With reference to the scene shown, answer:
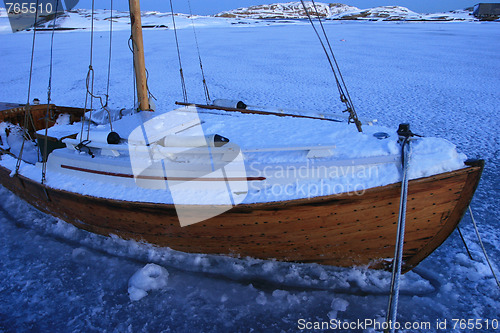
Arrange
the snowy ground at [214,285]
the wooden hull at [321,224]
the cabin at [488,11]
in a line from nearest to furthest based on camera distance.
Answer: the wooden hull at [321,224]
the snowy ground at [214,285]
the cabin at [488,11]

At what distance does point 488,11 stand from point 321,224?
2560 inches

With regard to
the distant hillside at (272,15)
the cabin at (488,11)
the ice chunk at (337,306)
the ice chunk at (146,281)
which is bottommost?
the ice chunk at (146,281)

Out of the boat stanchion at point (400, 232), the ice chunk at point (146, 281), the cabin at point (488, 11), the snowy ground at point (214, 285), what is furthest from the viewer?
the cabin at point (488, 11)

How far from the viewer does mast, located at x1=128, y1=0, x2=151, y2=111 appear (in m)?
4.77

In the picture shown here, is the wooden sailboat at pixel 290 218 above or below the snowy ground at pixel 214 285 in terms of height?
above

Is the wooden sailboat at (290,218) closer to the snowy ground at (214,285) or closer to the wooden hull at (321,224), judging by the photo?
the wooden hull at (321,224)

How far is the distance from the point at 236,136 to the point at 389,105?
291 inches

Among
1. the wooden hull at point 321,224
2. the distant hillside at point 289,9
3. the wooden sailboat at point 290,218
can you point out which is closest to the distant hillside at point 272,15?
the distant hillside at point 289,9

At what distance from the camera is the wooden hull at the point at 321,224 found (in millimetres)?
3100

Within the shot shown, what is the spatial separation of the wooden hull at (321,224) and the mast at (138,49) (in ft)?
6.13

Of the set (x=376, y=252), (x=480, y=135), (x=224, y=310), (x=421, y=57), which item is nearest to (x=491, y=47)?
(x=421, y=57)

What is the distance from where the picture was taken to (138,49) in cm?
486

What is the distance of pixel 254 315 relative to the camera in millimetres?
3375

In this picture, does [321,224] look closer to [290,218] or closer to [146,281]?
[290,218]
